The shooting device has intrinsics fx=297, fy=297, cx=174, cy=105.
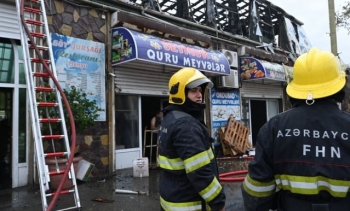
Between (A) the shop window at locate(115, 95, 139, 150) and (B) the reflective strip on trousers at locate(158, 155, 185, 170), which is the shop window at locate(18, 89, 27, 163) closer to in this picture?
(A) the shop window at locate(115, 95, 139, 150)

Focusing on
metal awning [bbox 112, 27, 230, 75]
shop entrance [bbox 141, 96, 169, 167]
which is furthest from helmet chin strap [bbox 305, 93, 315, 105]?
shop entrance [bbox 141, 96, 169, 167]

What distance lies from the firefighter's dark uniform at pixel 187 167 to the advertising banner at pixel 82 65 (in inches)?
184

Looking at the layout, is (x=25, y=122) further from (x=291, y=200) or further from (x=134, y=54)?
(x=291, y=200)

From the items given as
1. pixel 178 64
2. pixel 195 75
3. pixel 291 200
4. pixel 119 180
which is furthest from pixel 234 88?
pixel 291 200

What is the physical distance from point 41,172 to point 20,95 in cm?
254

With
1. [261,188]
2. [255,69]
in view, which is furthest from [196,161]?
[255,69]

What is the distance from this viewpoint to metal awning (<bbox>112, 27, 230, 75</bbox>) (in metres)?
6.88

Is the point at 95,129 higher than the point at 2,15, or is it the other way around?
the point at 2,15

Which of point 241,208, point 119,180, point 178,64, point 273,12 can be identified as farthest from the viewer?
point 273,12

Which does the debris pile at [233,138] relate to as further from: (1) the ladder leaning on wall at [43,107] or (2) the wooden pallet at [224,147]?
(1) the ladder leaning on wall at [43,107]

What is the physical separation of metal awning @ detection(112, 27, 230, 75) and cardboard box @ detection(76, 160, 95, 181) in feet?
8.06

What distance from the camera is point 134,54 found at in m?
6.73

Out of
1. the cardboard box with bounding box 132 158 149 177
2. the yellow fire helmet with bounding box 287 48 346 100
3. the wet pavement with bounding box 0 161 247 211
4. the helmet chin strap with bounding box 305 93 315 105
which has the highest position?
the yellow fire helmet with bounding box 287 48 346 100

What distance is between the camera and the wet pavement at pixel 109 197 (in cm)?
457
